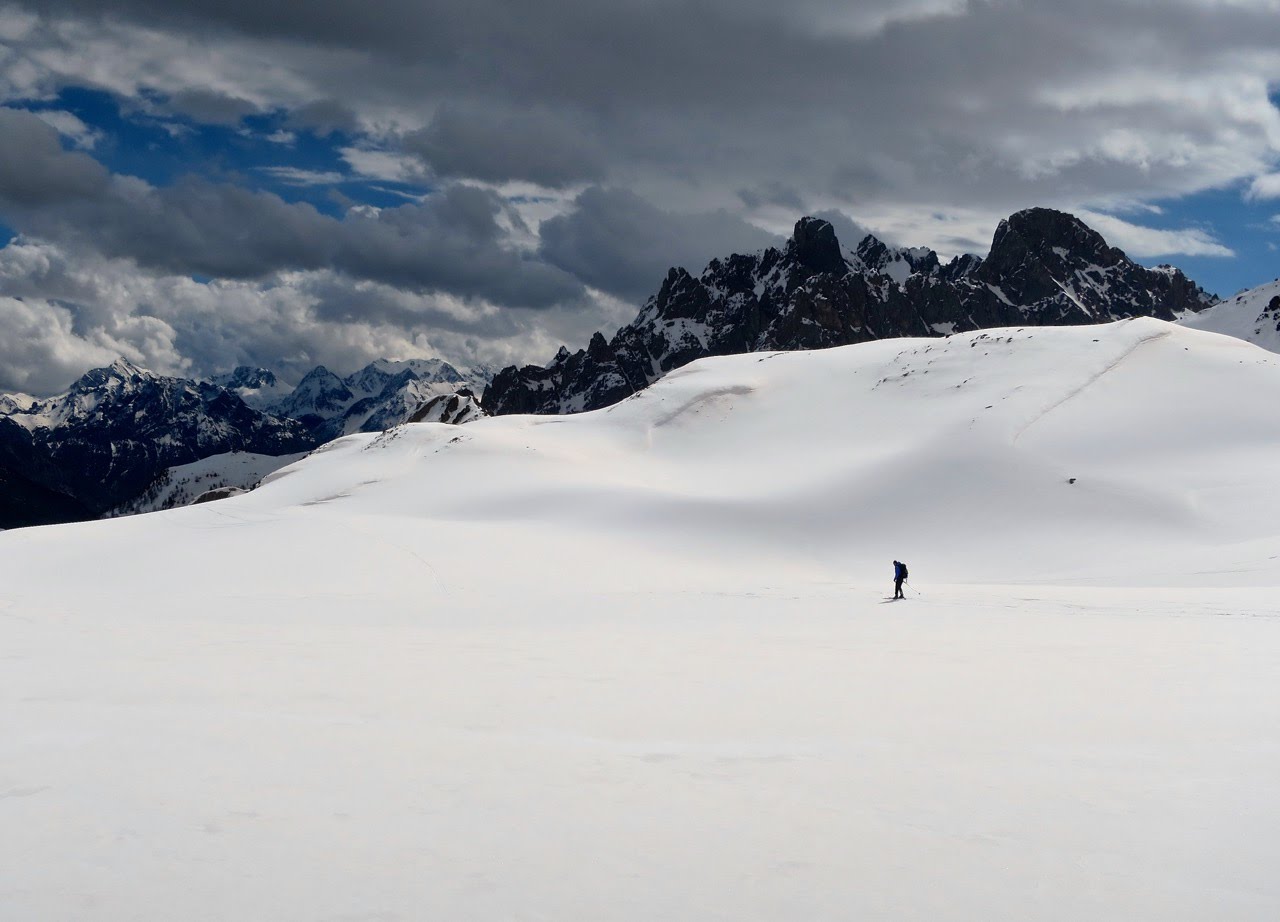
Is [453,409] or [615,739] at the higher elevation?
[453,409]

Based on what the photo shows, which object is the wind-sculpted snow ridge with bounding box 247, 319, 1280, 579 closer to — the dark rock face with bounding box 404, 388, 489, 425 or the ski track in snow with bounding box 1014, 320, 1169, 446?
the ski track in snow with bounding box 1014, 320, 1169, 446

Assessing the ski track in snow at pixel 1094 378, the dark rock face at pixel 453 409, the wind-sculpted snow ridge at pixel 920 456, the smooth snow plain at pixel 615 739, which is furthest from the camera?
the dark rock face at pixel 453 409

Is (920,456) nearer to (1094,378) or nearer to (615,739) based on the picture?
(1094,378)

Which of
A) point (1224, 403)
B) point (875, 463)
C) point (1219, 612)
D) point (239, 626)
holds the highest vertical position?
point (1224, 403)

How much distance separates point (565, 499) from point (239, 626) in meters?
28.8

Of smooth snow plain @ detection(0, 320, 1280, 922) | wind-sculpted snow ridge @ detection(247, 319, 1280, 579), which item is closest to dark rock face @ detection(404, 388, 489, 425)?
wind-sculpted snow ridge @ detection(247, 319, 1280, 579)

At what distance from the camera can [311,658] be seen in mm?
13578

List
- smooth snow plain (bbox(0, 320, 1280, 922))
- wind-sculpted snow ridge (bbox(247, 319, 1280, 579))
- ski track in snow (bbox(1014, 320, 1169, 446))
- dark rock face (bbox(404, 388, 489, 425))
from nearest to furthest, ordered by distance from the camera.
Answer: smooth snow plain (bbox(0, 320, 1280, 922)), wind-sculpted snow ridge (bbox(247, 319, 1280, 579)), ski track in snow (bbox(1014, 320, 1169, 446)), dark rock face (bbox(404, 388, 489, 425))

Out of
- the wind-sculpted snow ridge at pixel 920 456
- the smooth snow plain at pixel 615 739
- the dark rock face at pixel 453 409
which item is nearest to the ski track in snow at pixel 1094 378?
the wind-sculpted snow ridge at pixel 920 456

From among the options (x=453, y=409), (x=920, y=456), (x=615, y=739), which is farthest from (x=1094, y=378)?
(x=453, y=409)

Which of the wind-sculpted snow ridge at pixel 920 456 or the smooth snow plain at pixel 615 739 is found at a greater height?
the wind-sculpted snow ridge at pixel 920 456

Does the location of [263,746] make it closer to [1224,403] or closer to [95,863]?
[95,863]

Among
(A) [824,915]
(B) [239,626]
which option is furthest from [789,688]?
(B) [239,626]

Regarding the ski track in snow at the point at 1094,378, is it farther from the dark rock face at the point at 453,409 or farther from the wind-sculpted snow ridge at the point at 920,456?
the dark rock face at the point at 453,409
